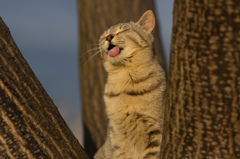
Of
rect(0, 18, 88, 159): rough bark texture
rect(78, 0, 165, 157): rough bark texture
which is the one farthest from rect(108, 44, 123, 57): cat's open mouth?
rect(78, 0, 165, 157): rough bark texture

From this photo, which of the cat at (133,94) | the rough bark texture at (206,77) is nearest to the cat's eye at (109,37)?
the cat at (133,94)

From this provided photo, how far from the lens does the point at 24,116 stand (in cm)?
326

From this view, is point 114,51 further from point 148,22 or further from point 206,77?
point 206,77

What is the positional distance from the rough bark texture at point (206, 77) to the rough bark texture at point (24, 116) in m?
1.18

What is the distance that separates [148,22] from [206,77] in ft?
6.14

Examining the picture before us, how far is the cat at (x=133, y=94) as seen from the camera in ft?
12.3

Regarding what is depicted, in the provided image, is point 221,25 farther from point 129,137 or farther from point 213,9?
point 129,137

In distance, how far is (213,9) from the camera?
243 cm

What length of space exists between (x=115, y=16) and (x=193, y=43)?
4.75m

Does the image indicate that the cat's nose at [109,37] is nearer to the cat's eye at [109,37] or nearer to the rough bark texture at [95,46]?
the cat's eye at [109,37]

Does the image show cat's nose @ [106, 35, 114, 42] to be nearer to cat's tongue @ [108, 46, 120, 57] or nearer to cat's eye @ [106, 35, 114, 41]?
cat's eye @ [106, 35, 114, 41]

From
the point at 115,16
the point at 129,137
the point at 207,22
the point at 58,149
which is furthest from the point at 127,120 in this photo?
the point at 115,16

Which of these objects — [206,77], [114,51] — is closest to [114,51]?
[114,51]

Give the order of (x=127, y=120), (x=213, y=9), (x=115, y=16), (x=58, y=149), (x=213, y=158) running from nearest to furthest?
(x=213, y=9) < (x=213, y=158) < (x=58, y=149) < (x=127, y=120) < (x=115, y=16)
